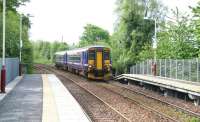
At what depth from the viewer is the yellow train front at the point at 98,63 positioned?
127 ft

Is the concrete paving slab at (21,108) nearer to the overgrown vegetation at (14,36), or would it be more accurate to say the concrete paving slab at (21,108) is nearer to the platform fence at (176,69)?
the platform fence at (176,69)

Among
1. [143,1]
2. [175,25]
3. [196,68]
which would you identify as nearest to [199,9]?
[196,68]

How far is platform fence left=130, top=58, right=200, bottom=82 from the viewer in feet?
103

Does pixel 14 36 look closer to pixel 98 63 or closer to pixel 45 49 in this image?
pixel 98 63

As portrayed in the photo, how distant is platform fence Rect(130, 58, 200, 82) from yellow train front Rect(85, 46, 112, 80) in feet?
15.3

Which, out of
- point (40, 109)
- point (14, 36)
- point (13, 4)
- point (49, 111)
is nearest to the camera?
point (49, 111)

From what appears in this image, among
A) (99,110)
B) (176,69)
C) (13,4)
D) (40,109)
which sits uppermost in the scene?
(13,4)

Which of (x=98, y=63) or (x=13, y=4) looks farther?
(x=13, y=4)

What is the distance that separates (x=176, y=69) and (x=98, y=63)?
273 inches

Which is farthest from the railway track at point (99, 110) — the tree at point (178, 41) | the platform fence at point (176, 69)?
the tree at point (178, 41)

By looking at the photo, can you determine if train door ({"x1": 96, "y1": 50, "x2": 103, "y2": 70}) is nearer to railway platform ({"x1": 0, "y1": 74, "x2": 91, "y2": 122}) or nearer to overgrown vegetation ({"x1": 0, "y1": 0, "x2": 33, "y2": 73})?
overgrown vegetation ({"x1": 0, "y1": 0, "x2": 33, "y2": 73})

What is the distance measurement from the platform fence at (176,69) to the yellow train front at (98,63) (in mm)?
4670

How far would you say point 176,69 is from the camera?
117 feet

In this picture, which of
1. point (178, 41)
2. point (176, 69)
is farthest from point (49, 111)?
point (178, 41)
